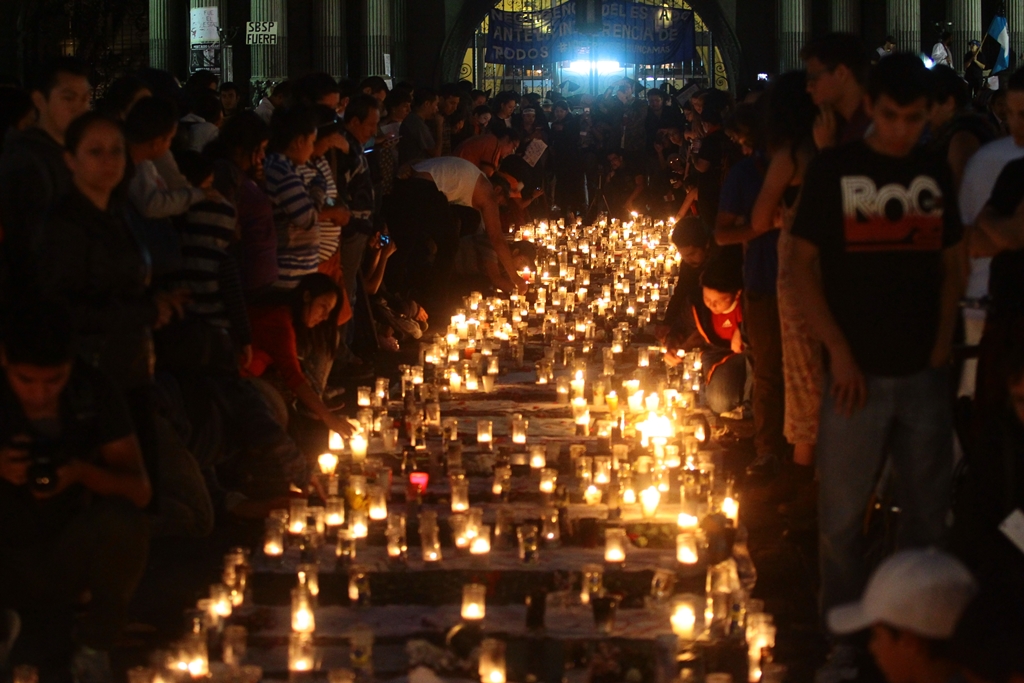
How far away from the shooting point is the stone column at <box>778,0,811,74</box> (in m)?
32.8

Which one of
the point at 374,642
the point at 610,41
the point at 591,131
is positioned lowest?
the point at 374,642

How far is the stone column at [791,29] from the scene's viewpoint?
108 ft

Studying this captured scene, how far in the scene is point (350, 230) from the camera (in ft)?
39.6

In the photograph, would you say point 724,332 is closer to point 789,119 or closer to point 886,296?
point 789,119

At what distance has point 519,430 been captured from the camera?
30.1 feet

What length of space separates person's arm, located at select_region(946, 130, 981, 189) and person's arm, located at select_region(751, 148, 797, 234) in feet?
2.68

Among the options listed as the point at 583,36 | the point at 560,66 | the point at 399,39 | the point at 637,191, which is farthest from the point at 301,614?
the point at 399,39

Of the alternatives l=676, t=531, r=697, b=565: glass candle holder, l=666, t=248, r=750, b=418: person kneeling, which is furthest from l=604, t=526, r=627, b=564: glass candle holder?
l=666, t=248, r=750, b=418: person kneeling

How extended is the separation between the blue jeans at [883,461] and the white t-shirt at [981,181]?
5.03 feet

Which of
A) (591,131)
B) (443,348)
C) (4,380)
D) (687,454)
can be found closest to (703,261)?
(443,348)

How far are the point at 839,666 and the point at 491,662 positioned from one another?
3.69ft

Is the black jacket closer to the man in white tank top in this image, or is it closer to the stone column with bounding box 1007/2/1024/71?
the man in white tank top

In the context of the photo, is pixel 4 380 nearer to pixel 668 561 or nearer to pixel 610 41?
pixel 668 561

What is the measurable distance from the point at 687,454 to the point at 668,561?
149cm
